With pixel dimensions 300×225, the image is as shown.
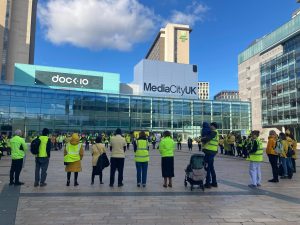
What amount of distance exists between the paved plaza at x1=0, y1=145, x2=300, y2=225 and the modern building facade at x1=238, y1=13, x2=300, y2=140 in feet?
203

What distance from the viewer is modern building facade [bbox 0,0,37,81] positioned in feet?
284

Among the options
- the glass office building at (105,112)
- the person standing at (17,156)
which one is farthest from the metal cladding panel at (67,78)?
the person standing at (17,156)

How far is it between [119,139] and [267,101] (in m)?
73.3

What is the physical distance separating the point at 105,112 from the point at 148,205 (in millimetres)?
59547

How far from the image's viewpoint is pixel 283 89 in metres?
69.8

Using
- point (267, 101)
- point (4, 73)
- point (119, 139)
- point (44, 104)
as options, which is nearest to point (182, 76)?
point (267, 101)

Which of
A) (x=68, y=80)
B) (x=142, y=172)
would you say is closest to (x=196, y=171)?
(x=142, y=172)

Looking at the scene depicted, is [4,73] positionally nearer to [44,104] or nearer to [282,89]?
[44,104]

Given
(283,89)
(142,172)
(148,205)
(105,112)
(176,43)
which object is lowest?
(148,205)

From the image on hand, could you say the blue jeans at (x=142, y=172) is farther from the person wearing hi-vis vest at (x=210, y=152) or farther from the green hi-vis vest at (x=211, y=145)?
the green hi-vis vest at (x=211, y=145)

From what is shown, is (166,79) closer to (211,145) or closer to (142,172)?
(211,145)

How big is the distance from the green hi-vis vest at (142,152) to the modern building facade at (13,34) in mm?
86505

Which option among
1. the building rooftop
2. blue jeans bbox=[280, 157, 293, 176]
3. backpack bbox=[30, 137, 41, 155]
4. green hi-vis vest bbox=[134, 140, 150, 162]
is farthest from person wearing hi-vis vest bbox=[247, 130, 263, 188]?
the building rooftop

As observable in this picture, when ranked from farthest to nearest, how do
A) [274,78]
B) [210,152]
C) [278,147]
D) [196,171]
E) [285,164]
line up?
[274,78]
[285,164]
[278,147]
[210,152]
[196,171]
